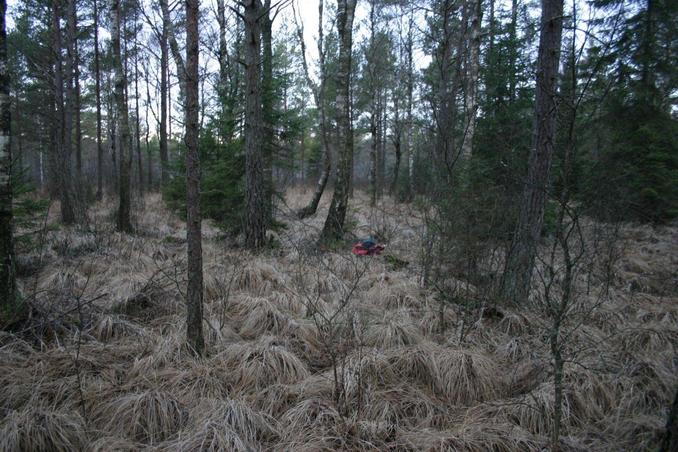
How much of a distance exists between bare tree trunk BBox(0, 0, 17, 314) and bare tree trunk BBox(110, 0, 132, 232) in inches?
198

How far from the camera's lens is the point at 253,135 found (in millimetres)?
6148

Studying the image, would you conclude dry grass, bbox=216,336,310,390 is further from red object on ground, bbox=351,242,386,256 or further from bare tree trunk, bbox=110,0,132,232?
bare tree trunk, bbox=110,0,132,232

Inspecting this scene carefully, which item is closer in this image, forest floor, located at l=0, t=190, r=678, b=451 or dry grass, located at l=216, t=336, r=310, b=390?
forest floor, located at l=0, t=190, r=678, b=451

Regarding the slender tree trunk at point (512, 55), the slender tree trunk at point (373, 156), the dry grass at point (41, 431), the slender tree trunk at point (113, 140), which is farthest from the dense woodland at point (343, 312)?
the slender tree trunk at point (113, 140)

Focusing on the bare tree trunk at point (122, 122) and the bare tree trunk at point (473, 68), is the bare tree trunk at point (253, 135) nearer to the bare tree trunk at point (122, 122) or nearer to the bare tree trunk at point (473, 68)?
the bare tree trunk at point (122, 122)

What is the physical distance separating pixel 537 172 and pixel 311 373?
10.9 feet

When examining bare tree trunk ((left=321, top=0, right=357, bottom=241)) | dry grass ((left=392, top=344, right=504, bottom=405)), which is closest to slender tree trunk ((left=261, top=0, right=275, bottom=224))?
bare tree trunk ((left=321, top=0, right=357, bottom=241))

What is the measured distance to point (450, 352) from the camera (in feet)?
10.5

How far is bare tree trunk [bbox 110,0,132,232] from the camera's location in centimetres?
776

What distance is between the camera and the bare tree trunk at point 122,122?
305 inches

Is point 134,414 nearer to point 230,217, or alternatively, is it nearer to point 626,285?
point 230,217

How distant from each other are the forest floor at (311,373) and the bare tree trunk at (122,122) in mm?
3422

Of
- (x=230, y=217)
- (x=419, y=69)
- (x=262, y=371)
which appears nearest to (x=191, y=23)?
(x=262, y=371)

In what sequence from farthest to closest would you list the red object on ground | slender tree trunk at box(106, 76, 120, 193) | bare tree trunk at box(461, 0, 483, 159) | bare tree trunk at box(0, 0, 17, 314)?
slender tree trunk at box(106, 76, 120, 193)
bare tree trunk at box(461, 0, 483, 159)
the red object on ground
bare tree trunk at box(0, 0, 17, 314)
